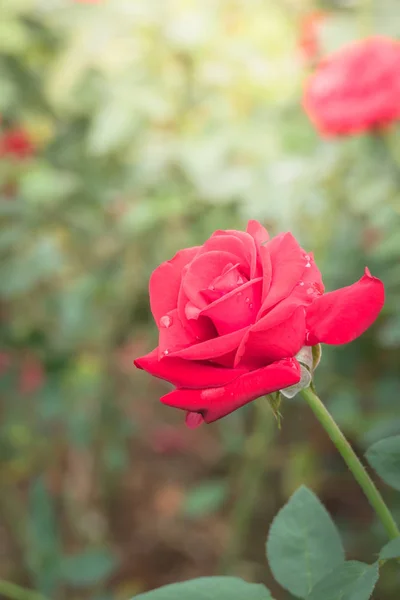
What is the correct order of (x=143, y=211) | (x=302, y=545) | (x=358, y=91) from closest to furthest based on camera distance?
1. (x=302, y=545)
2. (x=358, y=91)
3. (x=143, y=211)

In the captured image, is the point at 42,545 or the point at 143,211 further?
the point at 143,211

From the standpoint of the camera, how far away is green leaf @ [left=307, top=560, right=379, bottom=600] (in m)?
0.44

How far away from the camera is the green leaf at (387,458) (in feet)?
1.64

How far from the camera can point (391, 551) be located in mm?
456

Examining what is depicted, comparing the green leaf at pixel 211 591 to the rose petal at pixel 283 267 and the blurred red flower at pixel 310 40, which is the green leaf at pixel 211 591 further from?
the blurred red flower at pixel 310 40

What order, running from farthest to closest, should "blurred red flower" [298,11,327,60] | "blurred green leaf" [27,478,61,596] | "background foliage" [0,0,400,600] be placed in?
"blurred red flower" [298,11,327,60] < "background foliage" [0,0,400,600] < "blurred green leaf" [27,478,61,596]

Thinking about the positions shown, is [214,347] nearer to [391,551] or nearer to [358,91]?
[391,551]

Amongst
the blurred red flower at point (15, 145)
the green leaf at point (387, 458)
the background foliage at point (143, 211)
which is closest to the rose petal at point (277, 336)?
the green leaf at point (387, 458)

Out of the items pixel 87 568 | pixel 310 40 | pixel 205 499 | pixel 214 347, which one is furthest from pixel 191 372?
pixel 310 40

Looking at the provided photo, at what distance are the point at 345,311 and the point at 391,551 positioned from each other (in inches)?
6.8

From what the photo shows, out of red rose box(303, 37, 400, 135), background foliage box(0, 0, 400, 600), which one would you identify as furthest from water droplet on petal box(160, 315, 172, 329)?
red rose box(303, 37, 400, 135)

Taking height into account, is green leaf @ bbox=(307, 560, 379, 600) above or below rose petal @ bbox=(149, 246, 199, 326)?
below

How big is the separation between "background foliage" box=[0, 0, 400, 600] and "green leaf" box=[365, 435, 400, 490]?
2.38 feet

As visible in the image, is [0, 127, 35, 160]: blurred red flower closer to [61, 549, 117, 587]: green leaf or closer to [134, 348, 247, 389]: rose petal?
[61, 549, 117, 587]: green leaf
